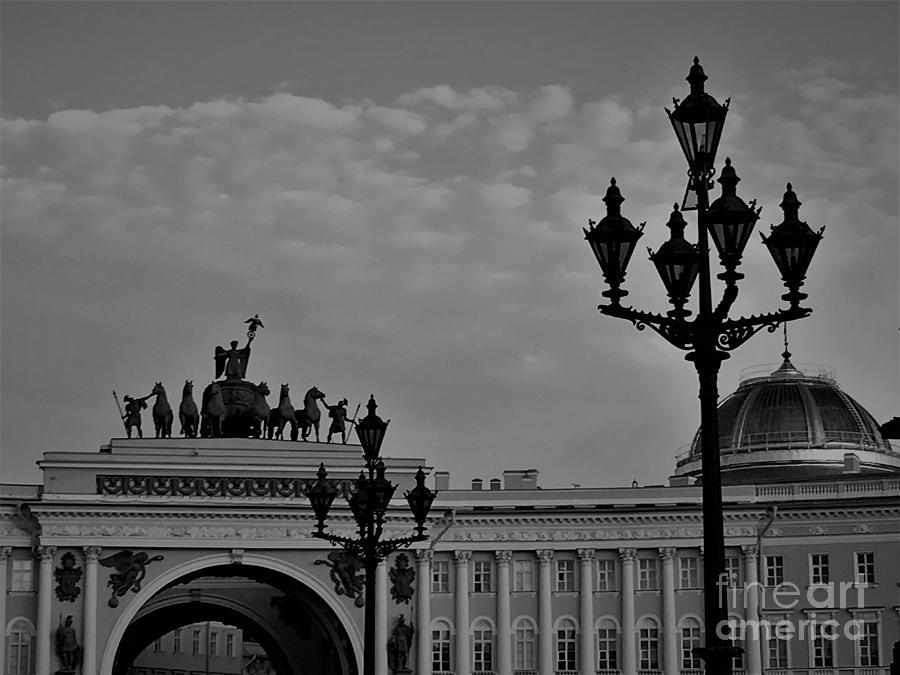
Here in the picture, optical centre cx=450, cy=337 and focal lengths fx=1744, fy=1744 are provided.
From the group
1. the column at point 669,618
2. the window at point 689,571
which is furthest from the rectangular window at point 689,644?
the window at point 689,571

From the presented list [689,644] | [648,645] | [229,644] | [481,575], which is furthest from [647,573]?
[229,644]

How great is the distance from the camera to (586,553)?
6150 centimetres

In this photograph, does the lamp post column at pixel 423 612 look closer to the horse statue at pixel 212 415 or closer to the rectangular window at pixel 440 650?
the rectangular window at pixel 440 650

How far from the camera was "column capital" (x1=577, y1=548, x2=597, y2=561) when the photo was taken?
6150 cm

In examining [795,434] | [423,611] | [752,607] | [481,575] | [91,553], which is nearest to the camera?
[91,553]

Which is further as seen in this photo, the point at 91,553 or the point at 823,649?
the point at 823,649

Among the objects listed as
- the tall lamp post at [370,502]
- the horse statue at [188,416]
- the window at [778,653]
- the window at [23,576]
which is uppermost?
the horse statue at [188,416]

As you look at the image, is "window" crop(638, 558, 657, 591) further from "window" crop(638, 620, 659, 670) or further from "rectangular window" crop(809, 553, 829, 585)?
"rectangular window" crop(809, 553, 829, 585)

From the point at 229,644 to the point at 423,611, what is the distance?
1692 inches

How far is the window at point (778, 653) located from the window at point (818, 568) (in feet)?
8.05

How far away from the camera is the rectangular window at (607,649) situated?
6088 centimetres

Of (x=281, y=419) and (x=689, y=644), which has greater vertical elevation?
(x=281, y=419)

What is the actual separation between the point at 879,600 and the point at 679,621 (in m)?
6.89

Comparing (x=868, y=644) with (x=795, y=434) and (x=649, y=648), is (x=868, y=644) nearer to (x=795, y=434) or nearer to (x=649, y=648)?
(x=649, y=648)
